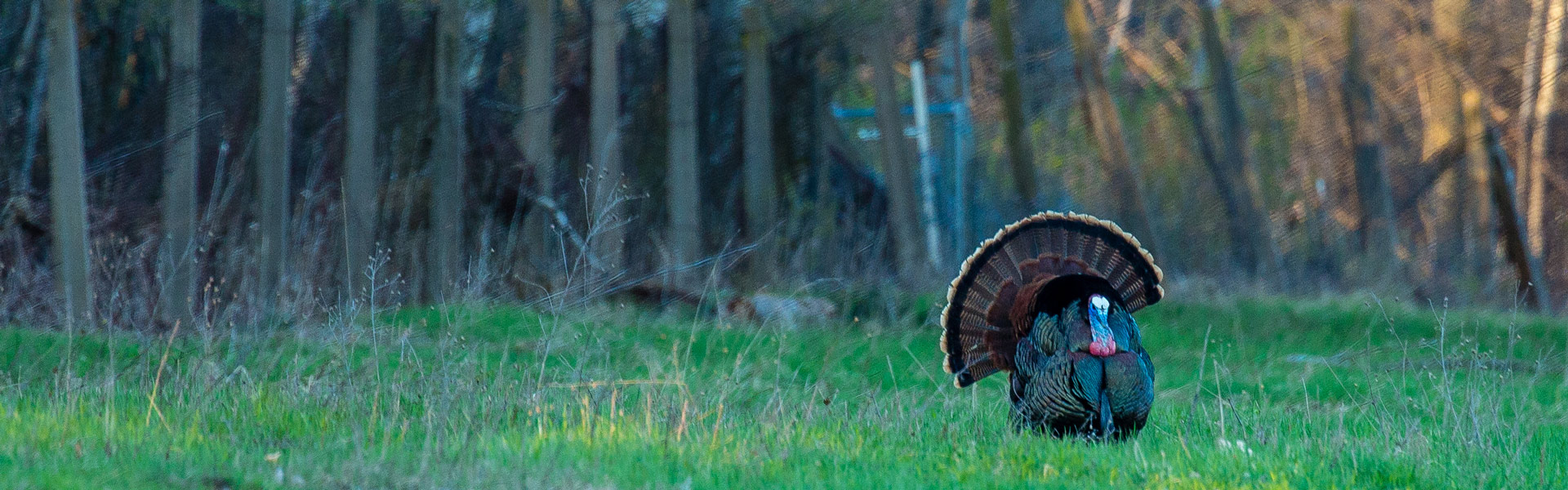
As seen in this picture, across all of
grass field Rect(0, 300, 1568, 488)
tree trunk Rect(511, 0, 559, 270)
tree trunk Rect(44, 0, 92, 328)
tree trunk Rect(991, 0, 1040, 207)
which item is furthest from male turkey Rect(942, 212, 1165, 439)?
tree trunk Rect(991, 0, 1040, 207)

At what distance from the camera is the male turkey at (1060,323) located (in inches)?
244

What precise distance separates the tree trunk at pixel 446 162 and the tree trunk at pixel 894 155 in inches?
188

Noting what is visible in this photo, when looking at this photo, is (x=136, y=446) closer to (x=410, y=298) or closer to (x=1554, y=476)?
(x=1554, y=476)

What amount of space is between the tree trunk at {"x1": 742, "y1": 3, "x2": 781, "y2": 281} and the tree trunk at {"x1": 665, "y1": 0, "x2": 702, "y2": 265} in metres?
0.89

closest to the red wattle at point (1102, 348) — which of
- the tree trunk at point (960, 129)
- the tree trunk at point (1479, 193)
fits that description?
the tree trunk at point (960, 129)

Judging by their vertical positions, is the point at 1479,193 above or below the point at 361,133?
below

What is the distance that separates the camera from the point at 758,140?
1444cm

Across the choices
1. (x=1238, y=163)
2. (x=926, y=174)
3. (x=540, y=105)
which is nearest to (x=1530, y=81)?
(x=1238, y=163)

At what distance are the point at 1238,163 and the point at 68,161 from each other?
13.8m

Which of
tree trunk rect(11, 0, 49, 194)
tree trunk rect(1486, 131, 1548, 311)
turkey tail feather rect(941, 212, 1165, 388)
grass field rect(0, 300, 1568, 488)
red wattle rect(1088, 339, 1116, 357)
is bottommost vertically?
tree trunk rect(1486, 131, 1548, 311)

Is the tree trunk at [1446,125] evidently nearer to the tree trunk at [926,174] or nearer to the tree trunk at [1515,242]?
the tree trunk at [1515,242]

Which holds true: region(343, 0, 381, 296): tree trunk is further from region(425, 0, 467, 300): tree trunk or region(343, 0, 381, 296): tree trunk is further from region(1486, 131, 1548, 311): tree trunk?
region(1486, 131, 1548, 311): tree trunk

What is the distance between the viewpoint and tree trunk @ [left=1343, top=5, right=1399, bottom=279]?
20219 mm

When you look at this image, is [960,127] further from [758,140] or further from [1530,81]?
[1530,81]
